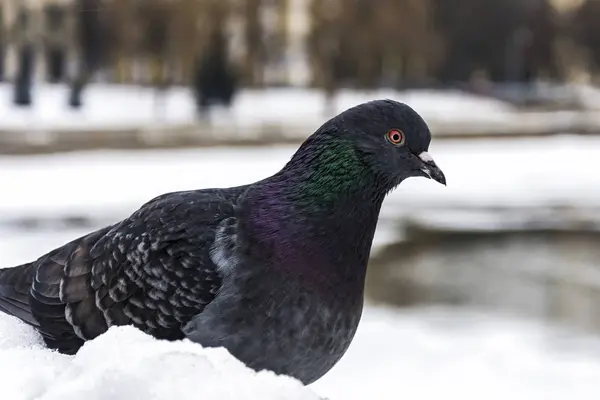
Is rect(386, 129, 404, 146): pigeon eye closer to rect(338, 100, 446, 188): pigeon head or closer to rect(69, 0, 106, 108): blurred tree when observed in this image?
rect(338, 100, 446, 188): pigeon head

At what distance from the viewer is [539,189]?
1523 centimetres

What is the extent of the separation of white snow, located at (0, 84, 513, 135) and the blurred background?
221 mm

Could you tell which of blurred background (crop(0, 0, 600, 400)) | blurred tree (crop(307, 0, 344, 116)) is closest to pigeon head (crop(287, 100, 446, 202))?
blurred background (crop(0, 0, 600, 400))

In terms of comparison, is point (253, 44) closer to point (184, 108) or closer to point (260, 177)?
point (184, 108)

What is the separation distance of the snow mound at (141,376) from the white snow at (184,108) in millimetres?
21179

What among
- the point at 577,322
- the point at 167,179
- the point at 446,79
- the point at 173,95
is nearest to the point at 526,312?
the point at 577,322

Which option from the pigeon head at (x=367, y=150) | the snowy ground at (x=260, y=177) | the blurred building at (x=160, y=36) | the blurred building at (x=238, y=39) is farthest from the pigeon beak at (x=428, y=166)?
the blurred building at (x=160, y=36)

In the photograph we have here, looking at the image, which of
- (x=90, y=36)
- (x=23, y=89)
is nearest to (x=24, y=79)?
(x=23, y=89)

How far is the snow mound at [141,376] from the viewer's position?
190cm

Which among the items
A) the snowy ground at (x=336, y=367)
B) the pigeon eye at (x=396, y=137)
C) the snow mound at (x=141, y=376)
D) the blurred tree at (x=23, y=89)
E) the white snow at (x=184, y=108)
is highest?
the pigeon eye at (x=396, y=137)

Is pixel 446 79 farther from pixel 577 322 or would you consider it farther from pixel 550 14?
pixel 577 322

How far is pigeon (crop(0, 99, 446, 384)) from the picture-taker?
2.38 m

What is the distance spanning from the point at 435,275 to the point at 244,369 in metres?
6.63

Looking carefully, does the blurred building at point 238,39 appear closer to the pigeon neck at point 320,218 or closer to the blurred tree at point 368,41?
the blurred tree at point 368,41
